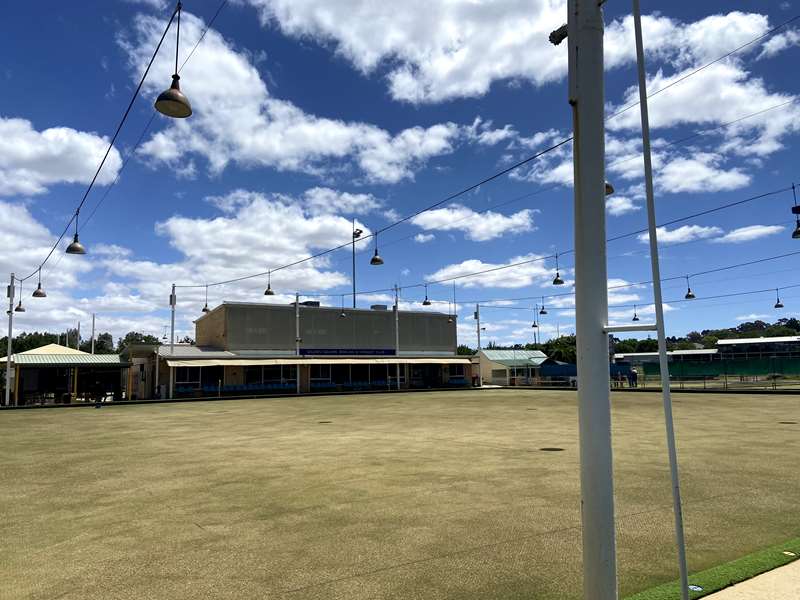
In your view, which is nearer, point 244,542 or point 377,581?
point 377,581

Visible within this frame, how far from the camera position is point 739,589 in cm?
432

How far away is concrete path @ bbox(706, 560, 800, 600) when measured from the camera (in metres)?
4.16

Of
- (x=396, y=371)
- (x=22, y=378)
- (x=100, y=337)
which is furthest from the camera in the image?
(x=100, y=337)

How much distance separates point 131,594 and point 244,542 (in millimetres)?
1409

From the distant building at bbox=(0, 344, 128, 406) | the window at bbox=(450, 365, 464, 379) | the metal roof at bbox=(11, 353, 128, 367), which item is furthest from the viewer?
the window at bbox=(450, 365, 464, 379)

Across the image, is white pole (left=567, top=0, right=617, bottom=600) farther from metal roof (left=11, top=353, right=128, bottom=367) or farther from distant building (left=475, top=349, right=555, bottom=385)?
distant building (left=475, top=349, right=555, bottom=385)

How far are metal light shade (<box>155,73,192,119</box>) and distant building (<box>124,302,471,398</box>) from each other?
1282 inches

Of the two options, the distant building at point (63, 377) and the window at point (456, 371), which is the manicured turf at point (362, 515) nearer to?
the distant building at point (63, 377)

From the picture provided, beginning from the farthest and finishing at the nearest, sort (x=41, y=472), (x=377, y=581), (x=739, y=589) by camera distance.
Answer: (x=41, y=472) < (x=377, y=581) < (x=739, y=589)

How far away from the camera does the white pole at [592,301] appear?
127 inches

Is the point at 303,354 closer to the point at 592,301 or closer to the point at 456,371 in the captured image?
the point at 456,371

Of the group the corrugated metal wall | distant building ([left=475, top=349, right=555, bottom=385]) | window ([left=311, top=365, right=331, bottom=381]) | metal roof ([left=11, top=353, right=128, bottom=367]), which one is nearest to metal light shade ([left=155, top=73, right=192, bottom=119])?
metal roof ([left=11, top=353, right=128, bottom=367])

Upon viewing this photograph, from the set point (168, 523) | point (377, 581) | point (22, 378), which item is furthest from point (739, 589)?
point (22, 378)

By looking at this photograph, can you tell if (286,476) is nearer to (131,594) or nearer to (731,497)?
(131,594)
